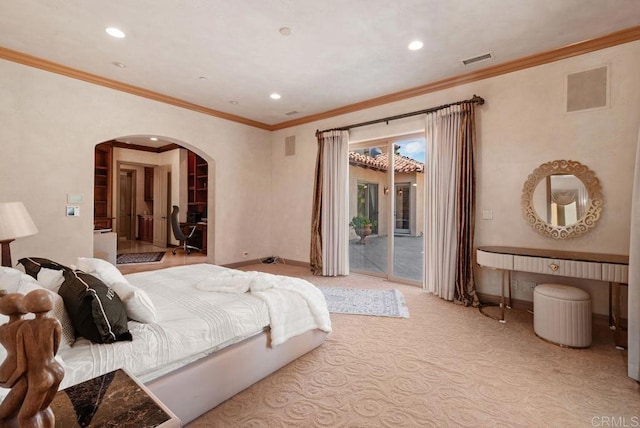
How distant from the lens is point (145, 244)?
29.9ft

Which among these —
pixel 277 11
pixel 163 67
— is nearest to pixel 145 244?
pixel 163 67

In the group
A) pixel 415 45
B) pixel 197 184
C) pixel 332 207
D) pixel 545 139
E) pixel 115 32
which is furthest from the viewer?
pixel 197 184

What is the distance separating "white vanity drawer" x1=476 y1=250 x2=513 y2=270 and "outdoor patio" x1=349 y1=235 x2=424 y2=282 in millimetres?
1329

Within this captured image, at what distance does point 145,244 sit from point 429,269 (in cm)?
838

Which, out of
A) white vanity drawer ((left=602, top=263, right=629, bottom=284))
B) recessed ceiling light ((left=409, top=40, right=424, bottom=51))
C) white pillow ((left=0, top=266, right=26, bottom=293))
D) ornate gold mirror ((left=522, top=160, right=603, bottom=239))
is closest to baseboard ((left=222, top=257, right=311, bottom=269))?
ornate gold mirror ((left=522, top=160, right=603, bottom=239))

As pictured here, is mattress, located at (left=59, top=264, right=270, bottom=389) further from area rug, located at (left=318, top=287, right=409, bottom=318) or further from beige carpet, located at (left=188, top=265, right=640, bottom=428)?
area rug, located at (left=318, top=287, right=409, bottom=318)

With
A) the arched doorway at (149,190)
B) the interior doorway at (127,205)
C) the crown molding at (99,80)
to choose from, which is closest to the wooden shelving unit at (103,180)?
the arched doorway at (149,190)

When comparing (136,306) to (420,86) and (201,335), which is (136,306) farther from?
(420,86)

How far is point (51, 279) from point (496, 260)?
387cm

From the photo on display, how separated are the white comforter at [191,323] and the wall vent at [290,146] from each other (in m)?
3.67

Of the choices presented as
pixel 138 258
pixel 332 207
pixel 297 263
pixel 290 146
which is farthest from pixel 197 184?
pixel 332 207

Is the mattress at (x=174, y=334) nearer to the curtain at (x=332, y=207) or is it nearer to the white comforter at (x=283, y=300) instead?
the white comforter at (x=283, y=300)

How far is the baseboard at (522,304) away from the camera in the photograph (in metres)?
3.18

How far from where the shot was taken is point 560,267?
2.86m
